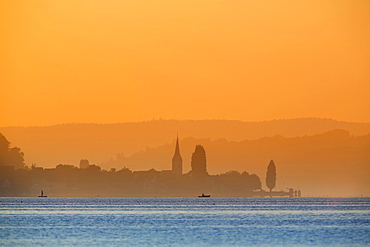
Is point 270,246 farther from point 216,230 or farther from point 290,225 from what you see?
point 290,225

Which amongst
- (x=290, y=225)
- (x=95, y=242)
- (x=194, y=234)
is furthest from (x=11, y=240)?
(x=290, y=225)

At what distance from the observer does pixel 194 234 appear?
122250 millimetres

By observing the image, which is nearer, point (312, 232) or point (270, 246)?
point (270, 246)

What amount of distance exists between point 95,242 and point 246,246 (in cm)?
1682

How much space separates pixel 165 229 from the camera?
133 m

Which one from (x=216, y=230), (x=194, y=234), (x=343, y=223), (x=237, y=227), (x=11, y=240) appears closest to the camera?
(x=11, y=240)

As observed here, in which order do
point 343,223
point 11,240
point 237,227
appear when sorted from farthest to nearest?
1. point 343,223
2. point 237,227
3. point 11,240

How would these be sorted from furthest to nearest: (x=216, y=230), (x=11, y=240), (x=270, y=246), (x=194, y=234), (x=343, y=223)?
(x=343, y=223), (x=216, y=230), (x=194, y=234), (x=11, y=240), (x=270, y=246)

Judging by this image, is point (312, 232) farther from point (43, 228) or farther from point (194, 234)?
point (43, 228)

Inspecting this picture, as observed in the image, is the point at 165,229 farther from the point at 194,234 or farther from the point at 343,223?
the point at 343,223

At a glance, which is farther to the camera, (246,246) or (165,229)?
(165,229)

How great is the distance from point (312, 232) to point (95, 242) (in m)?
33.7

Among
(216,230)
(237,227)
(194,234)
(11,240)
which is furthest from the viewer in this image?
(237,227)

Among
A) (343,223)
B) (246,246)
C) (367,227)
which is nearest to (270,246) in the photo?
(246,246)
